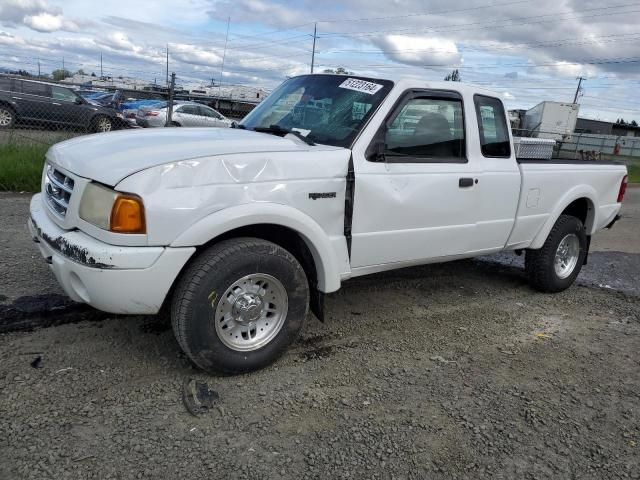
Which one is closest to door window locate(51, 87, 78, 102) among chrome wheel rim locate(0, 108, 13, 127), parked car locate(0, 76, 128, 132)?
parked car locate(0, 76, 128, 132)

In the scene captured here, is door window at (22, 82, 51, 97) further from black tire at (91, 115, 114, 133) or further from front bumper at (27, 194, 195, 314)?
front bumper at (27, 194, 195, 314)

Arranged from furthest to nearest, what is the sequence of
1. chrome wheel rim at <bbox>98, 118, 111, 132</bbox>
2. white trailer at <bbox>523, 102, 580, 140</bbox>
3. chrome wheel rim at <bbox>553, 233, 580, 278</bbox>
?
white trailer at <bbox>523, 102, 580, 140</bbox> < chrome wheel rim at <bbox>98, 118, 111, 132</bbox> < chrome wheel rim at <bbox>553, 233, 580, 278</bbox>

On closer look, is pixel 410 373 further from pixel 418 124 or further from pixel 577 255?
pixel 577 255

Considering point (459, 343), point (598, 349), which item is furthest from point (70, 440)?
point (598, 349)

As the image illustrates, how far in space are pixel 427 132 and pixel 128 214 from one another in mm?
2326

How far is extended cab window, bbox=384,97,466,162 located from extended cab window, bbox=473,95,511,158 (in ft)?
0.78

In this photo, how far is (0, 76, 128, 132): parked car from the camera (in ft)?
47.7

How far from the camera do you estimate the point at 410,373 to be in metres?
3.66

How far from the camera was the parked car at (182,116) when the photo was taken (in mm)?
19625

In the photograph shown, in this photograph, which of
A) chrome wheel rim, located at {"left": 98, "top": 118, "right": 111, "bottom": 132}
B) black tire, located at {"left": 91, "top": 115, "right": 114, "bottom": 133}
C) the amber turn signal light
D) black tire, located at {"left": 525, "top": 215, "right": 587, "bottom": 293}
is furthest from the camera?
chrome wheel rim, located at {"left": 98, "top": 118, "right": 111, "bottom": 132}

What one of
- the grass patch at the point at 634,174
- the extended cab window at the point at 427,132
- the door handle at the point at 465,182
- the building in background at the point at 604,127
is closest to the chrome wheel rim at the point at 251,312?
the extended cab window at the point at 427,132

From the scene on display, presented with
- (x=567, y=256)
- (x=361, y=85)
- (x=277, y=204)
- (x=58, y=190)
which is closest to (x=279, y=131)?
(x=361, y=85)

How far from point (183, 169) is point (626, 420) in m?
2.96

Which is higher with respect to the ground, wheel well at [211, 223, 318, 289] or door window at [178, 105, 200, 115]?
door window at [178, 105, 200, 115]
